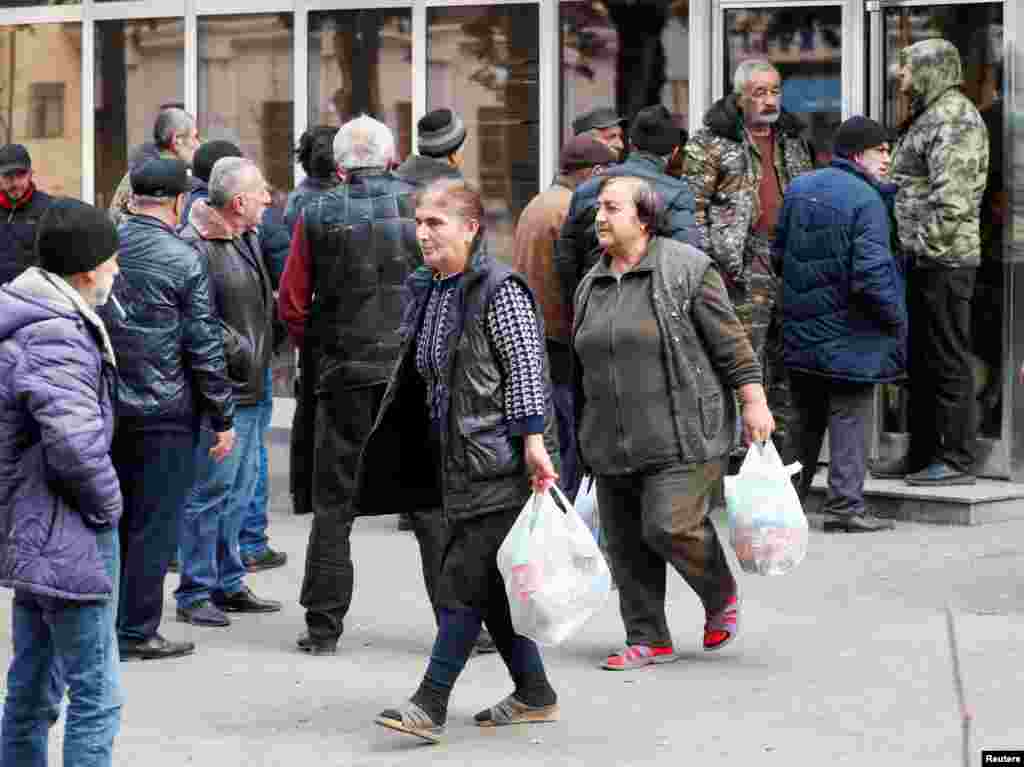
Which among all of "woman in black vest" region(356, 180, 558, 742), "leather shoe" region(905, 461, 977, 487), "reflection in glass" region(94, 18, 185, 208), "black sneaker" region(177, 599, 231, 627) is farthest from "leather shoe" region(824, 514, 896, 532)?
"reflection in glass" region(94, 18, 185, 208)

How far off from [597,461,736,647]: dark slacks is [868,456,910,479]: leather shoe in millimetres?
3779

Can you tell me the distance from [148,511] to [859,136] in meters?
4.34

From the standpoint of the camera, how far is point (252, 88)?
565 inches

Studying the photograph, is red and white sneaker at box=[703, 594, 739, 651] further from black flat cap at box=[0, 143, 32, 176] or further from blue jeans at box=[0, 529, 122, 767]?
black flat cap at box=[0, 143, 32, 176]

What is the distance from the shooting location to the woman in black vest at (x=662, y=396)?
25.9ft

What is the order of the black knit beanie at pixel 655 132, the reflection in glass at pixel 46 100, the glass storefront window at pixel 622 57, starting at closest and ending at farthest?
the black knit beanie at pixel 655 132 → the glass storefront window at pixel 622 57 → the reflection in glass at pixel 46 100

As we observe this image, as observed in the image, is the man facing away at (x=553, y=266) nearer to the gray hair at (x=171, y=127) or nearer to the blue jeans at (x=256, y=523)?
the blue jeans at (x=256, y=523)

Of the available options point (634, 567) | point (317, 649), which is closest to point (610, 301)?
point (634, 567)

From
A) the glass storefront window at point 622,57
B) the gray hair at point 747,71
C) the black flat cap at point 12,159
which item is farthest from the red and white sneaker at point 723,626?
the black flat cap at point 12,159

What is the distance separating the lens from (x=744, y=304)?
11289 mm

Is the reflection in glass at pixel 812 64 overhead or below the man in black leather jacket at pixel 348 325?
overhead

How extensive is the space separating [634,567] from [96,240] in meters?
2.86

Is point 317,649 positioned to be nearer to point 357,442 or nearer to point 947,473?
point 357,442

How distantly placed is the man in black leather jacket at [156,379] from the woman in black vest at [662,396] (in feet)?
4.56
